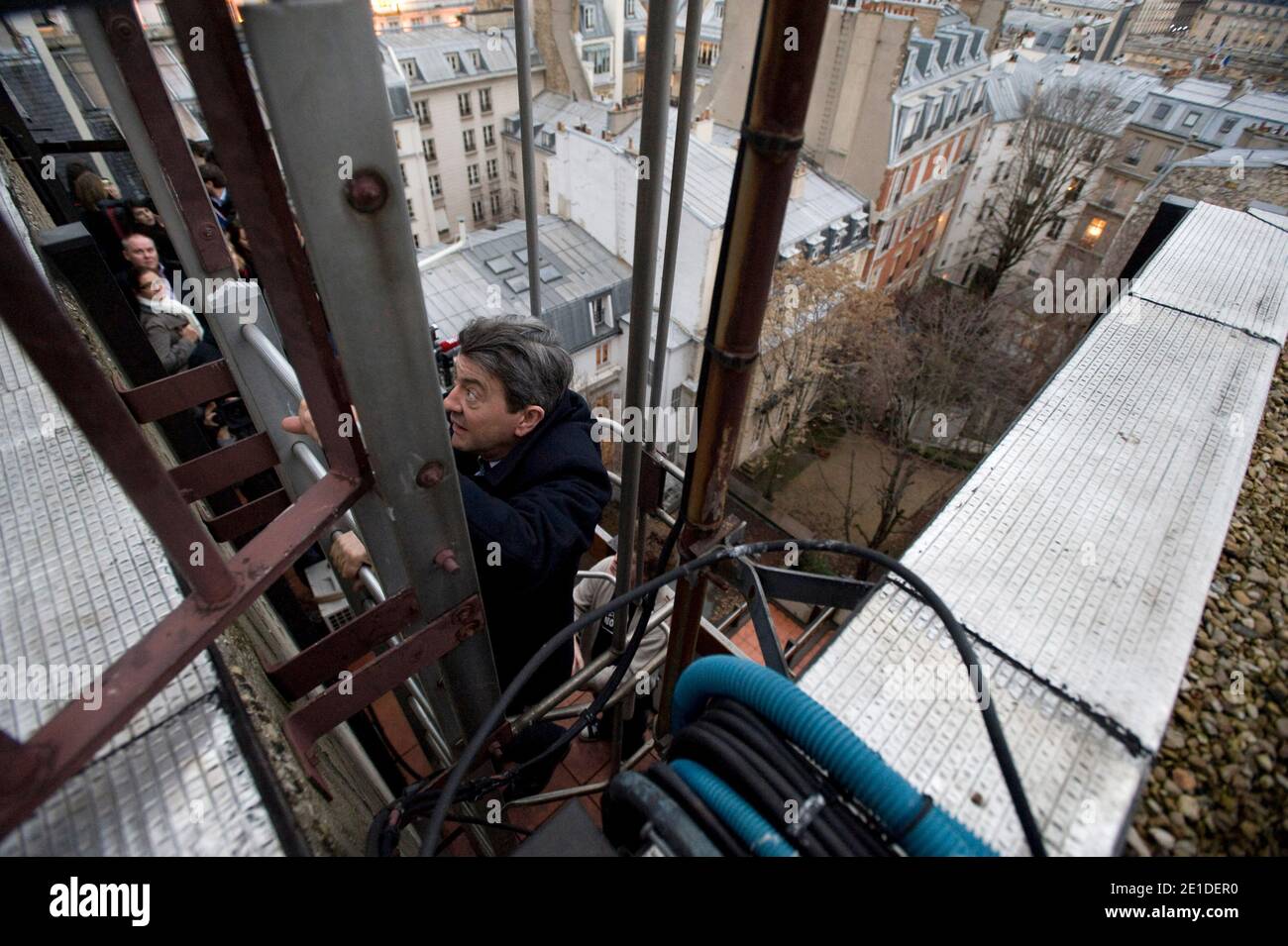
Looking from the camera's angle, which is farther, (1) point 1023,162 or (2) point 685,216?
(1) point 1023,162

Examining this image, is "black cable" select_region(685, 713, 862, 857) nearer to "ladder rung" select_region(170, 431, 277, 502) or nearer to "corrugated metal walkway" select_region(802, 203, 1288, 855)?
"corrugated metal walkway" select_region(802, 203, 1288, 855)

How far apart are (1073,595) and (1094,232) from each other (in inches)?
1279

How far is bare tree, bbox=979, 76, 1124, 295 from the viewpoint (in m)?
24.0

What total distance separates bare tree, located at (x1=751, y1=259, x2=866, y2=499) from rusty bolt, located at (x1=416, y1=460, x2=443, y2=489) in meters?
14.1

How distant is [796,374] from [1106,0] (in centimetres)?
5147

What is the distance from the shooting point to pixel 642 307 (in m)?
2.14

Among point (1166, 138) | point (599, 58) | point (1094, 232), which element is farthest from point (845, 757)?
point (1094, 232)

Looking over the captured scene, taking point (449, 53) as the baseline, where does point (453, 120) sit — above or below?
below

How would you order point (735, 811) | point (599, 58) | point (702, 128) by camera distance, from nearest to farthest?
point (735, 811) → point (702, 128) → point (599, 58)

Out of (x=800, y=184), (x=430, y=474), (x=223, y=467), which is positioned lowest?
(x=800, y=184)

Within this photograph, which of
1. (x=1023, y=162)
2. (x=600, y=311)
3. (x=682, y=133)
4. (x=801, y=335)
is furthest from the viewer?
(x=1023, y=162)

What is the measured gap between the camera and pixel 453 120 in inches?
992

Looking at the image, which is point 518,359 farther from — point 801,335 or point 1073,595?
point 801,335

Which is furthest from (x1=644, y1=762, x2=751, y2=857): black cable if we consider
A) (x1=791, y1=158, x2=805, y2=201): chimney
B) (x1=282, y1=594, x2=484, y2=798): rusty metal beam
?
(x1=791, y1=158, x2=805, y2=201): chimney
